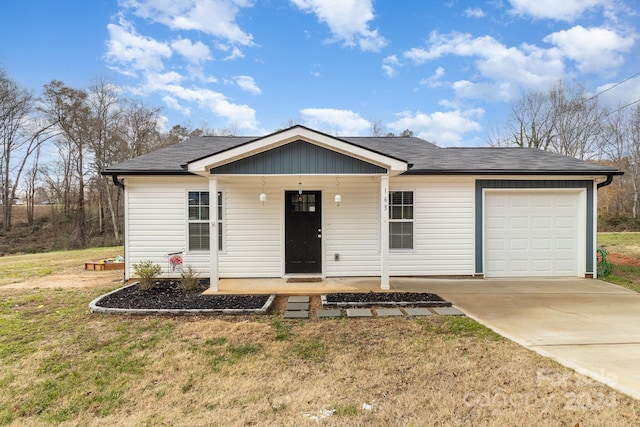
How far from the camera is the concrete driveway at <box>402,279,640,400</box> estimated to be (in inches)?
131

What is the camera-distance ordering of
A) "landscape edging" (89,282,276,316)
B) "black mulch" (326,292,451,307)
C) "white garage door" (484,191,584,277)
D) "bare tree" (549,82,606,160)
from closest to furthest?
"landscape edging" (89,282,276,316) → "black mulch" (326,292,451,307) → "white garage door" (484,191,584,277) → "bare tree" (549,82,606,160)

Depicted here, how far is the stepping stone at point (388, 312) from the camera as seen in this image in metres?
5.00

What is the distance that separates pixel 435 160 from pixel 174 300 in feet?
22.0

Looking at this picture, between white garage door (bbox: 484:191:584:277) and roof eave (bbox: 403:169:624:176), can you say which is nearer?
roof eave (bbox: 403:169:624:176)

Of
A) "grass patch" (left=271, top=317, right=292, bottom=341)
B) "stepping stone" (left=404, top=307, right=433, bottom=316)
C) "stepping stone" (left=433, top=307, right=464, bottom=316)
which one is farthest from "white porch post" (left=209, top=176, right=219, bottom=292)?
"stepping stone" (left=433, top=307, right=464, bottom=316)

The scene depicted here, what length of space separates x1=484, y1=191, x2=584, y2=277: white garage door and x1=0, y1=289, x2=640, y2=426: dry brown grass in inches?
154

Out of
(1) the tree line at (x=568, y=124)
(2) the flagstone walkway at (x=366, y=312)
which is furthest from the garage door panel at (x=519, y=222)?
(1) the tree line at (x=568, y=124)

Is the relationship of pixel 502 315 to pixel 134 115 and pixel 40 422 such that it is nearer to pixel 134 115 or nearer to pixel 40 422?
pixel 40 422

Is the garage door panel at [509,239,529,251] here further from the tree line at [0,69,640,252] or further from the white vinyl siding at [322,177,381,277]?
the tree line at [0,69,640,252]

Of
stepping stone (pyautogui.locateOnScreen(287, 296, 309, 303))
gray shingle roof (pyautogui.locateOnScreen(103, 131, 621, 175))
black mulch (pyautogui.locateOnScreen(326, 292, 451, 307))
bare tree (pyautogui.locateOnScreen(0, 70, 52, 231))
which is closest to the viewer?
black mulch (pyautogui.locateOnScreen(326, 292, 451, 307))

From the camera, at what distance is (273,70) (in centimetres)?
1598

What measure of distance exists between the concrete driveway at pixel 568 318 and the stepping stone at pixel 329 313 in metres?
2.08

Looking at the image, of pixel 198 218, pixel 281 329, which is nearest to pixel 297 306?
pixel 281 329

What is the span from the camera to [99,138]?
2045cm
